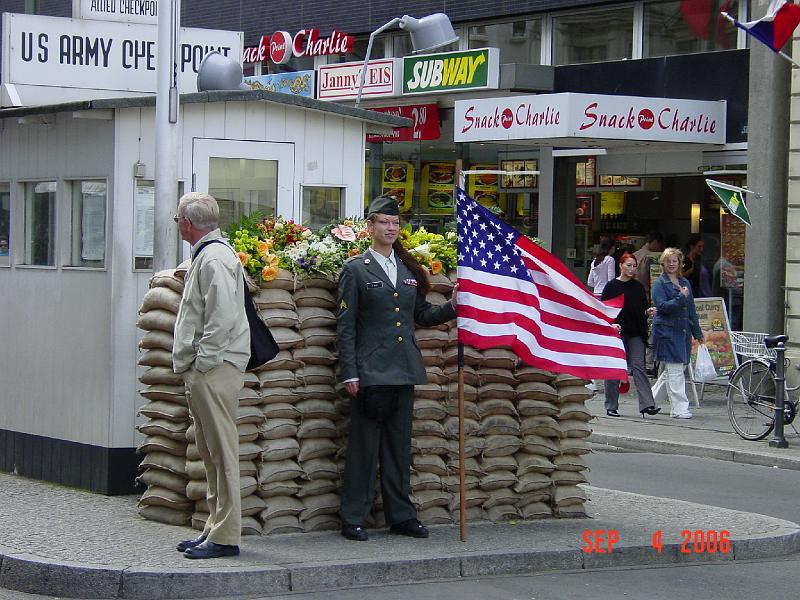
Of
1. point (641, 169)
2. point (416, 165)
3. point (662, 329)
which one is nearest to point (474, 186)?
point (416, 165)

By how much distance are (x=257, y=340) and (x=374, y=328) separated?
76cm

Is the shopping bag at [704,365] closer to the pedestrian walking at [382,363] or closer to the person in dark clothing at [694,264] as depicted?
the person in dark clothing at [694,264]

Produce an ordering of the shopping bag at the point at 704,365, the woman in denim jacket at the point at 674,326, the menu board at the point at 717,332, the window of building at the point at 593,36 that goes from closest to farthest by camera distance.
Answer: the woman in denim jacket at the point at 674,326 → the shopping bag at the point at 704,365 → the menu board at the point at 717,332 → the window of building at the point at 593,36

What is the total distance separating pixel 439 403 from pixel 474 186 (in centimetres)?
1782

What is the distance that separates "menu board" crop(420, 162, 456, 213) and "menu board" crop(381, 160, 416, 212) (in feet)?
1.08

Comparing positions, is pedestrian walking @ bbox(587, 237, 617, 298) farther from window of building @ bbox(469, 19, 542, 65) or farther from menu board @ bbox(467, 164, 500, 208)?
window of building @ bbox(469, 19, 542, 65)

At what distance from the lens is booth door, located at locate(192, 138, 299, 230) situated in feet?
32.5

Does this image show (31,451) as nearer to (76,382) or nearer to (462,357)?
(76,382)

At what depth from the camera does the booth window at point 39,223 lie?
10.0 m

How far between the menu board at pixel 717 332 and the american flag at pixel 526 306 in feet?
30.1

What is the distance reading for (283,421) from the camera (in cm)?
838

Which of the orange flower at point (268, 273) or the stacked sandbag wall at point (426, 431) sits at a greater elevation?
the orange flower at point (268, 273)

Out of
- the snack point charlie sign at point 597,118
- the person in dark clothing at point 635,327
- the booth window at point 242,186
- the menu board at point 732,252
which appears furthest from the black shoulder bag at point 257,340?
the menu board at point 732,252

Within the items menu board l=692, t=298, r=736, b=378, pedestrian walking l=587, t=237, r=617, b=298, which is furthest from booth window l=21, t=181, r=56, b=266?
pedestrian walking l=587, t=237, r=617, b=298
